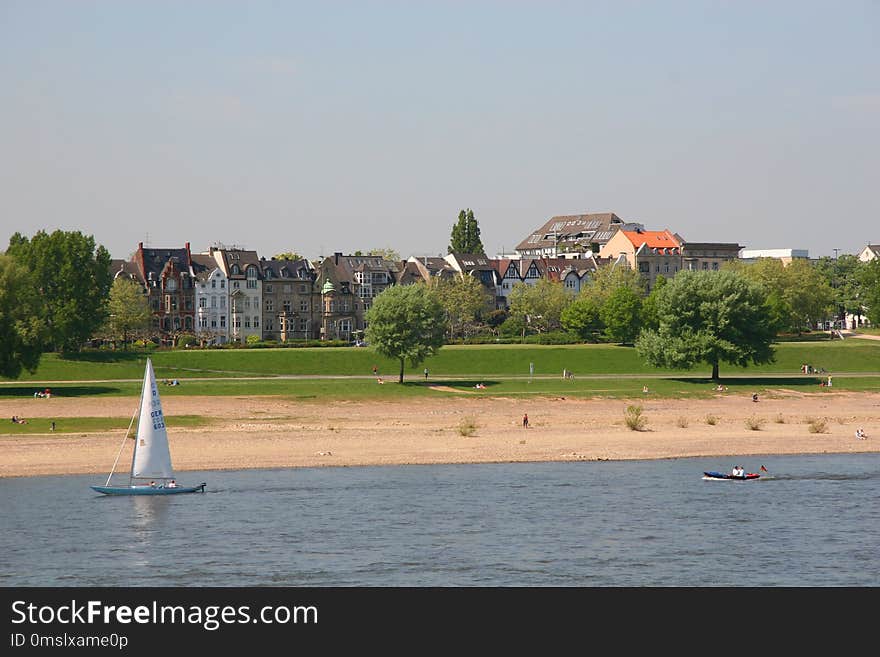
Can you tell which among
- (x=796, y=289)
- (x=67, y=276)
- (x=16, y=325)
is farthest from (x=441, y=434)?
(x=796, y=289)

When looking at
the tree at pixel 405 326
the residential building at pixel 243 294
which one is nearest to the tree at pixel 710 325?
the tree at pixel 405 326

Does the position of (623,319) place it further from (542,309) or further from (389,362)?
(542,309)

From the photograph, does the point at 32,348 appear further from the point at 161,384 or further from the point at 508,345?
the point at 508,345

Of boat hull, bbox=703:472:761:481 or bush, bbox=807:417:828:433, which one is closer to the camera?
boat hull, bbox=703:472:761:481

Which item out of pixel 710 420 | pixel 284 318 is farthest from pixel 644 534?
pixel 284 318

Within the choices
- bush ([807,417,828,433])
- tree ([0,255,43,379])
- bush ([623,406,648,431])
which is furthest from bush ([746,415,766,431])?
tree ([0,255,43,379])

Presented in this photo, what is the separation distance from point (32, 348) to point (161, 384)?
1155cm

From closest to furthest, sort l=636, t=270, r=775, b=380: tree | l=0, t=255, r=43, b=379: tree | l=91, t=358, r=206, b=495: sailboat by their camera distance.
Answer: l=91, t=358, r=206, b=495: sailboat < l=0, t=255, r=43, b=379: tree < l=636, t=270, r=775, b=380: tree

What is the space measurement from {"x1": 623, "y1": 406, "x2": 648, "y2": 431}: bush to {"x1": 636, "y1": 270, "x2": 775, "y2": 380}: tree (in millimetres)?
32615

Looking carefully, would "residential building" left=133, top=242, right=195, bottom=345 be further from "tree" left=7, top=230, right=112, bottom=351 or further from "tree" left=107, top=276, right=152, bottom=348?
"tree" left=7, top=230, right=112, bottom=351

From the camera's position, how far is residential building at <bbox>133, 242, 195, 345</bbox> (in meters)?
192

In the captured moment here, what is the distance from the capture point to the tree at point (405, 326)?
12312 cm

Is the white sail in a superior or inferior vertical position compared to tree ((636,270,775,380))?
inferior

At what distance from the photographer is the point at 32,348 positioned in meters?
113
